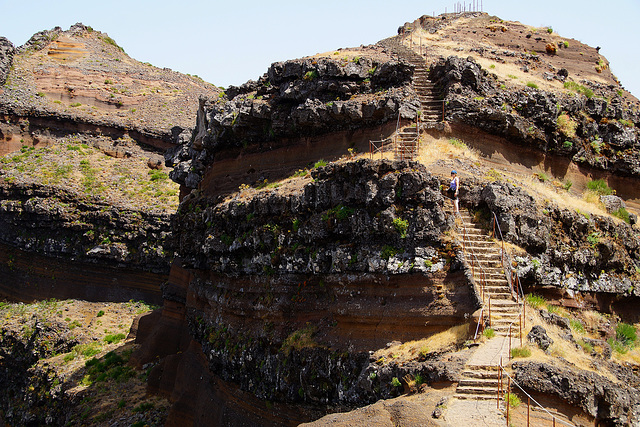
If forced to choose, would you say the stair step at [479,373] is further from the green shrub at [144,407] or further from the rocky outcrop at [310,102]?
the green shrub at [144,407]

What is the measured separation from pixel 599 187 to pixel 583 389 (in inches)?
527

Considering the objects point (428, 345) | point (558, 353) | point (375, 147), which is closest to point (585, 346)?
point (558, 353)

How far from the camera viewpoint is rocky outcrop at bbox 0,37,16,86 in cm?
5238

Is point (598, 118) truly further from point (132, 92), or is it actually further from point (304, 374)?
point (132, 92)

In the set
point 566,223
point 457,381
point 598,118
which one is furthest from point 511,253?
point 598,118

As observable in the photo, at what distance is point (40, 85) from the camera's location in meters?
53.2

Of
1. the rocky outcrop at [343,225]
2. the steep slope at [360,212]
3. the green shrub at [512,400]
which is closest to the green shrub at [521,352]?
the green shrub at [512,400]

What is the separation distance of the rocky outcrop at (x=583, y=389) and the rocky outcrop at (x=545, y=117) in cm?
1087

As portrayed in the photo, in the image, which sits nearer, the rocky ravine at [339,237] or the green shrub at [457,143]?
the rocky ravine at [339,237]

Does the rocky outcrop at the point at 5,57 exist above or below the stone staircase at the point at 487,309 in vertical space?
above

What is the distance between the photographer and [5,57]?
53750 millimetres

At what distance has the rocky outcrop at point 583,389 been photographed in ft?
40.9

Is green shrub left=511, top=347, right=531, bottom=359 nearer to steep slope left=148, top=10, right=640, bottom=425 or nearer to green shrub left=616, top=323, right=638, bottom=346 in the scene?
steep slope left=148, top=10, right=640, bottom=425

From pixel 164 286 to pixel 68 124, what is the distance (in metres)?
26.5
